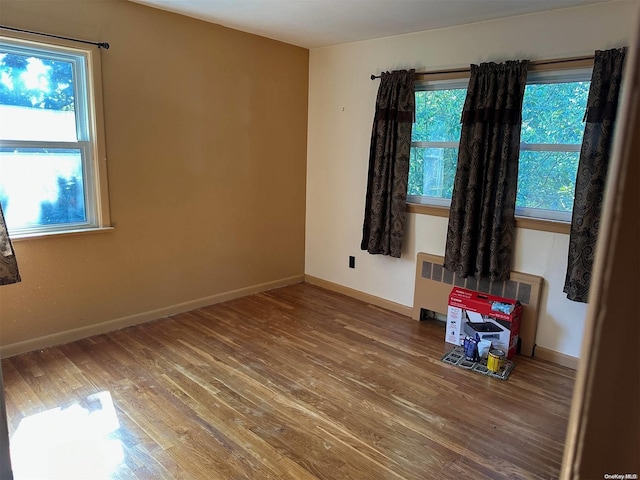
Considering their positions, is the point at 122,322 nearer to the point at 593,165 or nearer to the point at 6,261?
the point at 6,261

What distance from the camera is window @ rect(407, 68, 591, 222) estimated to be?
292cm

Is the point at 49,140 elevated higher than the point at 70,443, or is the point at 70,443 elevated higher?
the point at 49,140

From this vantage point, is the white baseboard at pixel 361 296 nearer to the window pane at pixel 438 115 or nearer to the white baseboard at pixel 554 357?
the white baseboard at pixel 554 357

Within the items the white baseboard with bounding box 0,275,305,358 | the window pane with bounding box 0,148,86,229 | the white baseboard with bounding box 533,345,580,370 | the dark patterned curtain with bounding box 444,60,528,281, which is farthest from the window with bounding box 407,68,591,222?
the window pane with bounding box 0,148,86,229

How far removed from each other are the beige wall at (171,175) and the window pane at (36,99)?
218mm

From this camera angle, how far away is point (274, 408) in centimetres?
245

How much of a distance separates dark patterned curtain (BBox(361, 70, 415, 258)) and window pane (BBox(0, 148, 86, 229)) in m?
2.30

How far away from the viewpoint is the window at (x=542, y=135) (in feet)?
9.58

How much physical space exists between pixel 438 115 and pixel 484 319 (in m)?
1.66

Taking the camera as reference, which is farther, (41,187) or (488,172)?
(488,172)

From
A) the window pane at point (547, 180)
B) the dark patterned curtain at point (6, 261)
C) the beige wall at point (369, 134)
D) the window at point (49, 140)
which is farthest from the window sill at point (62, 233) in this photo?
the window pane at point (547, 180)

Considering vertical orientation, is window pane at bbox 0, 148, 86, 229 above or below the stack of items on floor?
above

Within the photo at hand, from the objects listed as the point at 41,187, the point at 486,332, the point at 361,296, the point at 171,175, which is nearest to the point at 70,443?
the point at 41,187

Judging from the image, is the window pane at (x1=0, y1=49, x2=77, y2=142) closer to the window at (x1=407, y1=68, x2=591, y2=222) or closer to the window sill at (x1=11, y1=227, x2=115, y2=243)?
the window sill at (x1=11, y1=227, x2=115, y2=243)
